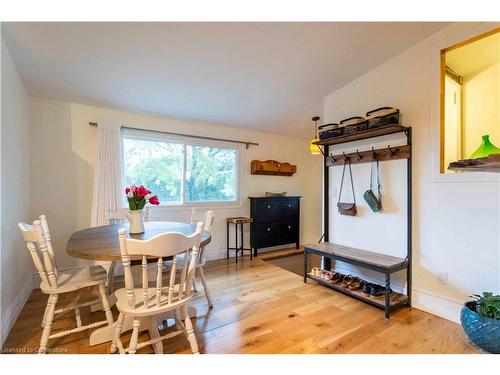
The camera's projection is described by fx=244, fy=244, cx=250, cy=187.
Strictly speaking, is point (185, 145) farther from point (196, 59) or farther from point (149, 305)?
point (149, 305)

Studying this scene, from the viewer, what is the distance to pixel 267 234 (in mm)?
4285

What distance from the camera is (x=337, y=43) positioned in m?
2.22

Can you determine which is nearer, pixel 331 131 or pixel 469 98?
pixel 469 98

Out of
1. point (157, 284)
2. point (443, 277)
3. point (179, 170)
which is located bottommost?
point (443, 277)

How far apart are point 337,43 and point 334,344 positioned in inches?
97.5

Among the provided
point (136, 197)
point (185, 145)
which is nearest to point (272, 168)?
point (185, 145)

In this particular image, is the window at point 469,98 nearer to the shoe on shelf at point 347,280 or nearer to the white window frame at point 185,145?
the shoe on shelf at point 347,280

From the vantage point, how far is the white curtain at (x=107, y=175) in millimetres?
2947

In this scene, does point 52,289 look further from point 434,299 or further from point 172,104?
point 434,299

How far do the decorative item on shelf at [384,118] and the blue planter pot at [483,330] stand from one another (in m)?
1.65

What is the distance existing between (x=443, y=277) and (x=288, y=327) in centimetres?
145

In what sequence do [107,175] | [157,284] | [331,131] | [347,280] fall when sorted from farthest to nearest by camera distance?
1. [107,175]
2. [331,131]
3. [347,280]
4. [157,284]

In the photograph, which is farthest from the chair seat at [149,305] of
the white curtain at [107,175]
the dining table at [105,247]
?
the white curtain at [107,175]

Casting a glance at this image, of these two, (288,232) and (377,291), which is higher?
(288,232)
